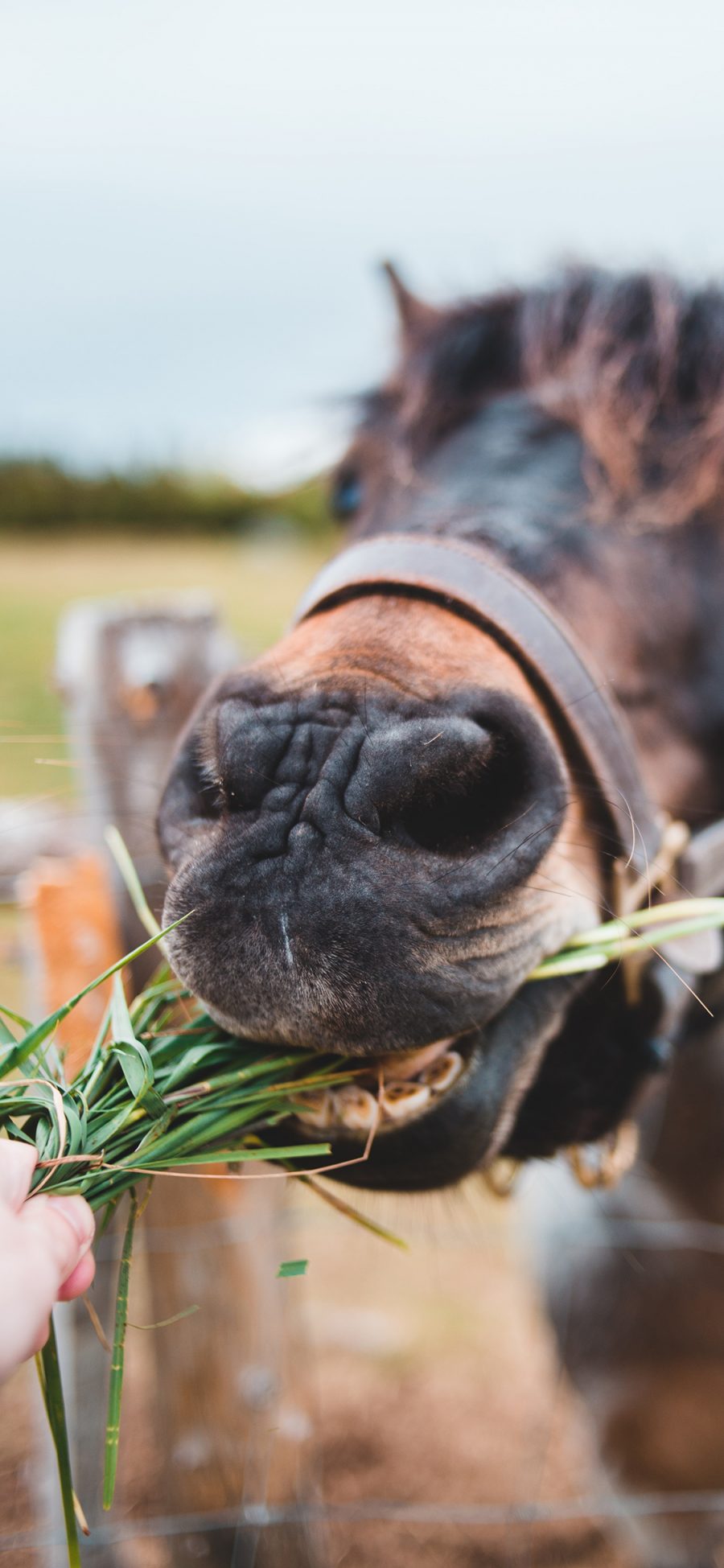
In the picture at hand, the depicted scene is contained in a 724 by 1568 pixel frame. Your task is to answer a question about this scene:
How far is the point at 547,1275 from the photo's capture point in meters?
2.82

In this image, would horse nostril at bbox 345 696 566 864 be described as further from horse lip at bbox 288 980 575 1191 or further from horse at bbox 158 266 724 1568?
horse lip at bbox 288 980 575 1191

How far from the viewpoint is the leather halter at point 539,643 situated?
1.28 meters

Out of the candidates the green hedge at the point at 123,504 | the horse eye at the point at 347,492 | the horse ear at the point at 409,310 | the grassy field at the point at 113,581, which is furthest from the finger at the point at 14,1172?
the green hedge at the point at 123,504

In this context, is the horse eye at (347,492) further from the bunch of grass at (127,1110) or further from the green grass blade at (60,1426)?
the green grass blade at (60,1426)

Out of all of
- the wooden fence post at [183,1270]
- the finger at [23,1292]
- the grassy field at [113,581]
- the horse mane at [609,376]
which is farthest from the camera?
the grassy field at [113,581]

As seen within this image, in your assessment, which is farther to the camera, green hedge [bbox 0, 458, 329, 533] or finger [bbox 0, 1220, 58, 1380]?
green hedge [bbox 0, 458, 329, 533]

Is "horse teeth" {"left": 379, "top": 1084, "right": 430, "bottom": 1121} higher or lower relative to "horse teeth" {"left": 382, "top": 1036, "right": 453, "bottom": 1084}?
lower

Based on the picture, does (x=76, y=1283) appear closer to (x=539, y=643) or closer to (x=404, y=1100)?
(x=404, y=1100)

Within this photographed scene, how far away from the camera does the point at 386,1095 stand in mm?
1124

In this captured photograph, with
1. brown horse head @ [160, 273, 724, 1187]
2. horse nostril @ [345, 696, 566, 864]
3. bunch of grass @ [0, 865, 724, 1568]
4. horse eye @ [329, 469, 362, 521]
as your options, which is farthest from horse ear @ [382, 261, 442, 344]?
bunch of grass @ [0, 865, 724, 1568]

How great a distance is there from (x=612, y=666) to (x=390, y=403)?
3.59ft

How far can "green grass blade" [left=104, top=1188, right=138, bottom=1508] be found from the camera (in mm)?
896

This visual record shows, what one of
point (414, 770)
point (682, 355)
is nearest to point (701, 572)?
point (682, 355)

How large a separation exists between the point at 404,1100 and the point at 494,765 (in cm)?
39
